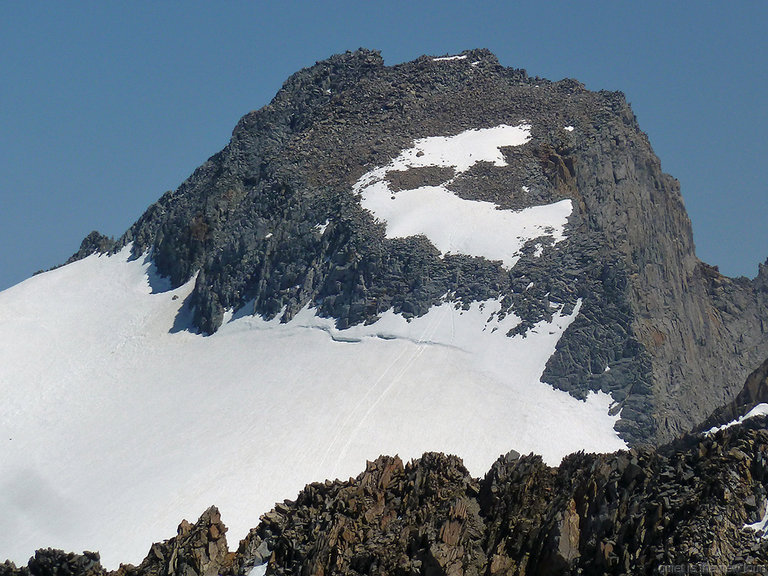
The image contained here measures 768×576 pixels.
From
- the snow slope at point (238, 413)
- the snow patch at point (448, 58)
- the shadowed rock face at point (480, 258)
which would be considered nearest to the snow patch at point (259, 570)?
the snow slope at point (238, 413)

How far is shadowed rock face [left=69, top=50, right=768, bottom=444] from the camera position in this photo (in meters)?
71.1

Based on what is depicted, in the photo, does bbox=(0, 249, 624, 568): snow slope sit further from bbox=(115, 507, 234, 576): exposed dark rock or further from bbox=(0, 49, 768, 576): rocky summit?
bbox=(115, 507, 234, 576): exposed dark rock

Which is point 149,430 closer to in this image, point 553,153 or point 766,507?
point 553,153

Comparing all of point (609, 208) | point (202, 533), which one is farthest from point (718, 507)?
point (609, 208)

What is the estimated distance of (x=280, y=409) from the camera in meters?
68.5

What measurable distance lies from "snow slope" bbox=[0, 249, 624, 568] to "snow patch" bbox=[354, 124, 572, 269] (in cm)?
586

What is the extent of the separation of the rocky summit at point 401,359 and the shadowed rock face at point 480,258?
0.70 feet

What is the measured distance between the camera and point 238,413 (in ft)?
228

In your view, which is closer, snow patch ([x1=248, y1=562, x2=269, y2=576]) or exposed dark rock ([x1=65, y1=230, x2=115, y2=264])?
snow patch ([x1=248, y1=562, x2=269, y2=576])

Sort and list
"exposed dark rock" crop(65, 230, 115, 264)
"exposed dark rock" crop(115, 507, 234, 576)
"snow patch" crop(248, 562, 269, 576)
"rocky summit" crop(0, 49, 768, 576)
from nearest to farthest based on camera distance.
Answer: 1. "rocky summit" crop(0, 49, 768, 576)
2. "snow patch" crop(248, 562, 269, 576)
3. "exposed dark rock" crop(115, 507, 234, 576)
4. "exposed dark rock" crop(65, 230, 115, 264)

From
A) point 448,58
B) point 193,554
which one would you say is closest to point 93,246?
point 448,58

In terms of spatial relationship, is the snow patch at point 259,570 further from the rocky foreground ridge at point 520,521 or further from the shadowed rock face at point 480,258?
the shadowed rock face at point 480,258

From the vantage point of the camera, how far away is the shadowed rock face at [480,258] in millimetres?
71062

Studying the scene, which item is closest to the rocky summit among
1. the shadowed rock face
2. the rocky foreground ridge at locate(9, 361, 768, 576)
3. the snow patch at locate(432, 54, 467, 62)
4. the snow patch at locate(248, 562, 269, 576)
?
the rocky foreground ridge at locate(9, 361, 768, 576)
